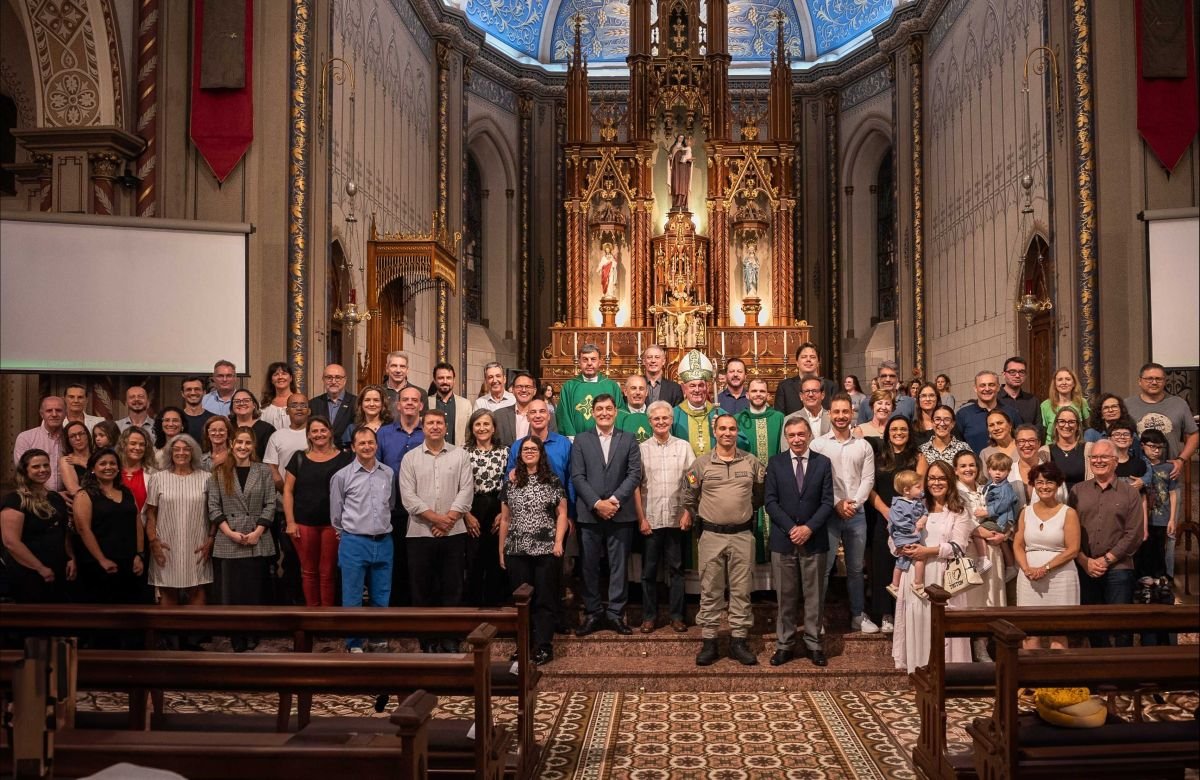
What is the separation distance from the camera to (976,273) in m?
12.6

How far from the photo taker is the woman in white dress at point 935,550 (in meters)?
5.86

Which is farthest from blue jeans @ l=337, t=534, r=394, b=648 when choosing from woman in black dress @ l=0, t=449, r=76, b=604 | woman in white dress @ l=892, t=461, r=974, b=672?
woman in white dress @ l=892, t=461, r=974, b=672

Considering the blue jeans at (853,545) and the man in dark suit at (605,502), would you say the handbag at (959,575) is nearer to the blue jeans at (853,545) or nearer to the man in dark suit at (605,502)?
the blue jeans at (853,545)

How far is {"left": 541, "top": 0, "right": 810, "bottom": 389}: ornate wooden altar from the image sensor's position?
1617 cm

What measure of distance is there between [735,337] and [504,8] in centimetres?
667

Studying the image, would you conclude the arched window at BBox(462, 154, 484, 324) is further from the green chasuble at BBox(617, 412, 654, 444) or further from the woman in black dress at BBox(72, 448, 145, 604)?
the woman in black dress at BBox(72, 448, 145, 604)

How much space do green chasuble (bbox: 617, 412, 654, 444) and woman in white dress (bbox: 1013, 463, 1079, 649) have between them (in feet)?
7.92

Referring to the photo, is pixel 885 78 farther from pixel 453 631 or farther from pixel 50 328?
pixel 453 631

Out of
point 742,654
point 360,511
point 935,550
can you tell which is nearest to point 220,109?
point 360,511

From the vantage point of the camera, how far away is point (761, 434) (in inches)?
280

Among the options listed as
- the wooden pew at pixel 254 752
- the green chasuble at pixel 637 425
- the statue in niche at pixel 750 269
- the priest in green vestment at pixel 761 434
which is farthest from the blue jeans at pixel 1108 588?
the statue in niche at pixel 750 269

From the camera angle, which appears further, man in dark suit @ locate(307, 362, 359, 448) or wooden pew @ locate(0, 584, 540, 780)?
man in dark suit @ locate(307, 362, 359, 448)

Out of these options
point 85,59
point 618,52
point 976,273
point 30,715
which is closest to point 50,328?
point 85,59

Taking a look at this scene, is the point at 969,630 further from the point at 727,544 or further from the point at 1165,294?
the point at 1165,294
